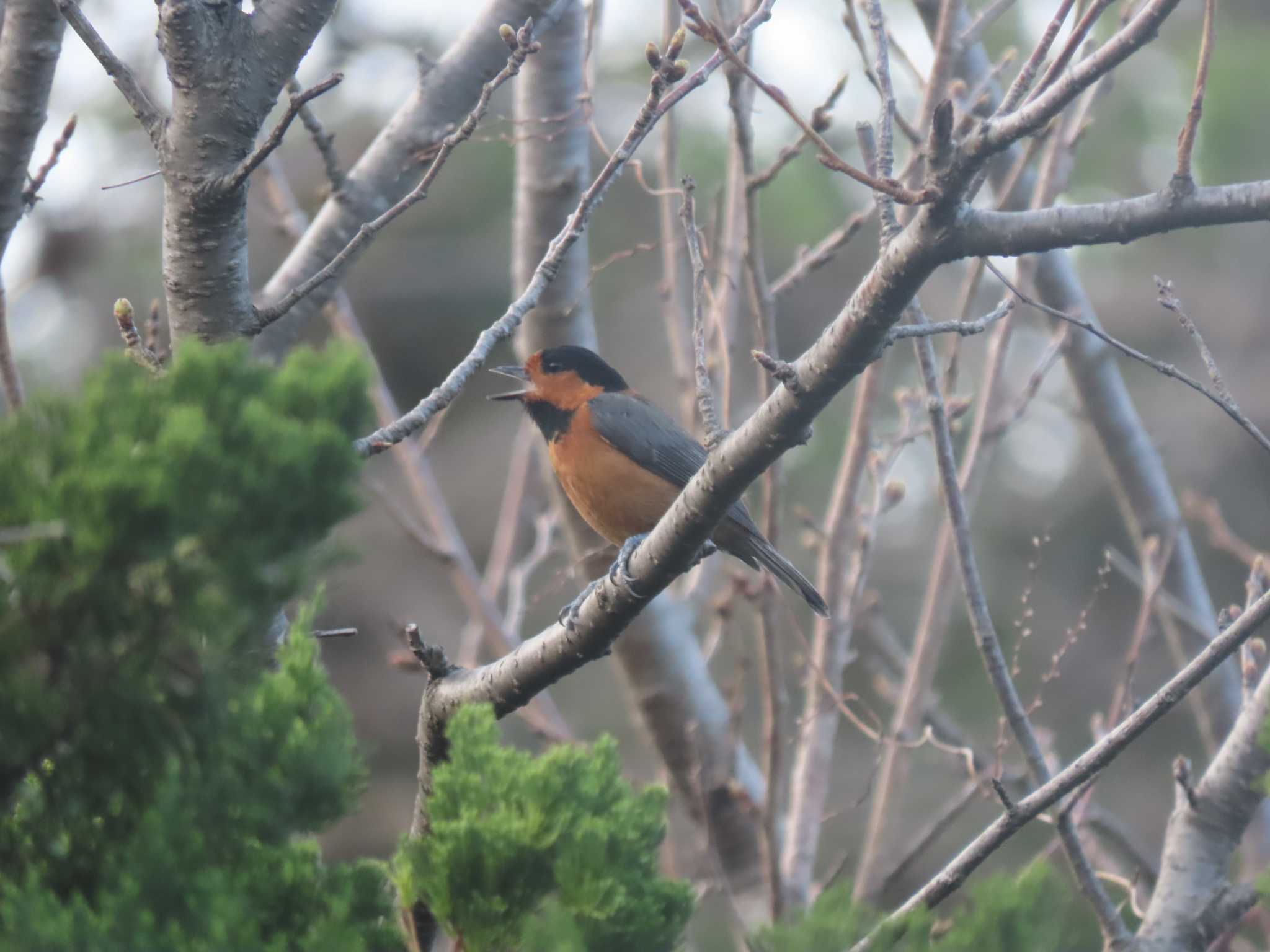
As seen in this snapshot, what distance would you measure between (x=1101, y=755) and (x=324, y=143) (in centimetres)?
267

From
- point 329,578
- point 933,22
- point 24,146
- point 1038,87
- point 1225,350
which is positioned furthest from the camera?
point 1225,350

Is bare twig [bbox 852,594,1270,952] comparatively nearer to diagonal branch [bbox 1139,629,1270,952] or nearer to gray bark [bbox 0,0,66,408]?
diagonal branch [bbox 1139,629,1270,952]

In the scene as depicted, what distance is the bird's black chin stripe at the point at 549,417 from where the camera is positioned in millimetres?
5309

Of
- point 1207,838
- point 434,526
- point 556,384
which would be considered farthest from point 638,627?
point 1207,838

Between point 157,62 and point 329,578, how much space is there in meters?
5.99

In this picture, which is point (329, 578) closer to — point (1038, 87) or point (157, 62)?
point (1038, 87)

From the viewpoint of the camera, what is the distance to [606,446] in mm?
5230

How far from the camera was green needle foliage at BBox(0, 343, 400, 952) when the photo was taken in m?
1.48

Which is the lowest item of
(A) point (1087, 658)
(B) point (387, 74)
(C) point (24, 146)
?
(A) point (1087, 658)

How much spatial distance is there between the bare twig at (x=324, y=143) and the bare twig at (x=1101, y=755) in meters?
2.57

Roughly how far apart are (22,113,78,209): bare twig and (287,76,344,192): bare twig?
0.66m

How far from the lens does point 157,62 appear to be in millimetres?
6914

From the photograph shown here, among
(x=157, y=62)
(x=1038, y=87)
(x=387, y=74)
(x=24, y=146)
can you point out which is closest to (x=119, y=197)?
(x=387, y=74)

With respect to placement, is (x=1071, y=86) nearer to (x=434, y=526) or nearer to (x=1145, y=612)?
(x=1145, y=612)
